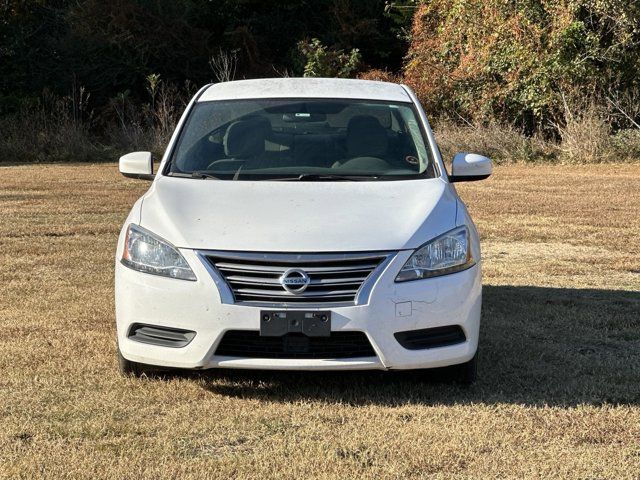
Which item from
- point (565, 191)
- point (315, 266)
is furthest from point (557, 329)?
point (565, 191)

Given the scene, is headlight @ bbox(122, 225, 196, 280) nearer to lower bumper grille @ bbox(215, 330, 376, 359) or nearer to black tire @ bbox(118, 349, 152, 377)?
lower bumper grille @ bbox(215, 330, 376, 359)

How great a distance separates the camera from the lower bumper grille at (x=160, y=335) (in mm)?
5305

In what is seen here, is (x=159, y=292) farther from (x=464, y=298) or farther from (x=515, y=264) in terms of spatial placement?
(x=515, y=264)

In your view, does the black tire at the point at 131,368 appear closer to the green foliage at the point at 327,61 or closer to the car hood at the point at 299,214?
the car hood at the point at 299,214

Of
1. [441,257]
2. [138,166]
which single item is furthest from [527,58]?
[441,257]

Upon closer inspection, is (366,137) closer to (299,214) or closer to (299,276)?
(299,214)

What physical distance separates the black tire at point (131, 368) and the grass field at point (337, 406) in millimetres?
53

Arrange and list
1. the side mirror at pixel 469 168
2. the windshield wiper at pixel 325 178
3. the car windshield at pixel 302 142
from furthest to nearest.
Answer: the side mirror at pixel 469 168
the car windshield at pixel 302 142
the windshield wiper at pixel 325 178

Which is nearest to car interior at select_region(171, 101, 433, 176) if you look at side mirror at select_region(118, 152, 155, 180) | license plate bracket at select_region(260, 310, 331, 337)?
side mirror at select_region(118, 152, 155, 180)

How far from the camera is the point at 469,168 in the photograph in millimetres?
6703

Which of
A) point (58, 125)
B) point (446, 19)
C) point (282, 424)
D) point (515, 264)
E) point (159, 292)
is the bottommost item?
point (58, 125)

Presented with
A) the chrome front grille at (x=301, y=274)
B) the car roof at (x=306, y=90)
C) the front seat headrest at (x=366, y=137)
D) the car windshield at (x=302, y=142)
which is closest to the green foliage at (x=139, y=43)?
the car roof at (x=306, y=90)

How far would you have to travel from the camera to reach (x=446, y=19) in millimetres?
29578

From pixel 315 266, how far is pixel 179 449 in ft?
3.69
